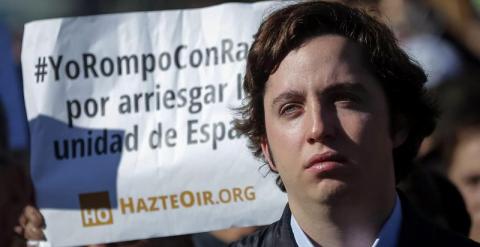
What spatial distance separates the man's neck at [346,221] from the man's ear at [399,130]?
0.24 m

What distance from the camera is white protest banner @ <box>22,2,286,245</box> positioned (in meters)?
4.21

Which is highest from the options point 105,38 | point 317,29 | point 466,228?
point 317,29

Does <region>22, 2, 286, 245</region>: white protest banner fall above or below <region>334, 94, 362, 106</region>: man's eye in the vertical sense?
below

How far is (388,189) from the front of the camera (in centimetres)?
331

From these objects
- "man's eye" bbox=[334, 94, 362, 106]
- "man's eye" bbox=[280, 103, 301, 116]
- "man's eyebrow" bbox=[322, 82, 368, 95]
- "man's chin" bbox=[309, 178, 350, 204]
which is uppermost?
"man's eyebrow" bbox=[322, 82, 368, 95]

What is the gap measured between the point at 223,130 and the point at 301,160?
1.04 metres

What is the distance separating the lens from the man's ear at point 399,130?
3.46 m

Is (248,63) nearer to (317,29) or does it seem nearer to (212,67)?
(317,29)

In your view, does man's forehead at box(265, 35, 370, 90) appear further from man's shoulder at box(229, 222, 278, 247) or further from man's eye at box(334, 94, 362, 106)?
man's shoulder at box(229, 222, 278, 247)

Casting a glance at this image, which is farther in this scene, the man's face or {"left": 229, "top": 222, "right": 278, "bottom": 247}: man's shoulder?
{"left": 229, "top": 222, "right": 278, "bottom": 247}: man's shoulder

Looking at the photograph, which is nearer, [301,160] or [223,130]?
[301,160]

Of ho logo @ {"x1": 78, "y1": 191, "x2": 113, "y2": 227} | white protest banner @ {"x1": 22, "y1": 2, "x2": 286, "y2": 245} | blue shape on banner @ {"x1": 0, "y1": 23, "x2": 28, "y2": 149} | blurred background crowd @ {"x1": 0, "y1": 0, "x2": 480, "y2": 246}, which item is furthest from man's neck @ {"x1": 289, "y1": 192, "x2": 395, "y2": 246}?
blue shape on banner @ {"x1": 0, "y1": 23, "x2": 28, "y2": 149}

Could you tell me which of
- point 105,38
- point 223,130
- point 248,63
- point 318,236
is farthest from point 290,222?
point 105,38

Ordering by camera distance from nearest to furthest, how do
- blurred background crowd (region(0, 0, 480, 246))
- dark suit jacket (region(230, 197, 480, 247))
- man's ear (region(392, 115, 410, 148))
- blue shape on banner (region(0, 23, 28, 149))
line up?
dark suit jacket (region(230, 197, 480, 247))
man's ear (region(392, 115, 410, 148))
blurred background crowd (region(0, 0, 480, 246))
blue shape on banner (region(0, 23, 28, 149))
